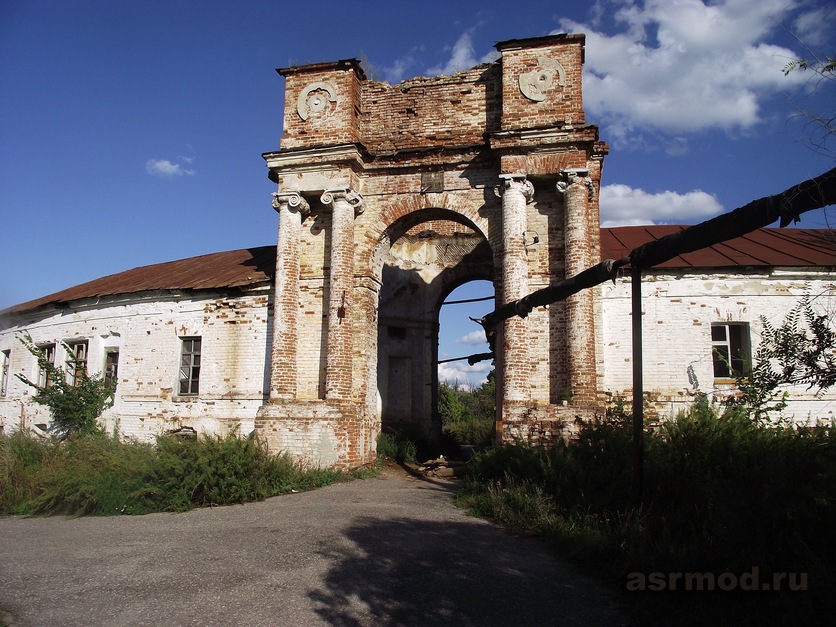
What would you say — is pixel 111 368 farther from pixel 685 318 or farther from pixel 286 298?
pixel 685 318

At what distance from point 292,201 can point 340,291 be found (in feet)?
7.49

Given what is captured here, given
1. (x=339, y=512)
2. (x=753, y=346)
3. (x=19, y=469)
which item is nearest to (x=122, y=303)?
(x=19, y=469)

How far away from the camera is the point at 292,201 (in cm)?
1362

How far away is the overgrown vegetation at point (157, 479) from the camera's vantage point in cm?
1042

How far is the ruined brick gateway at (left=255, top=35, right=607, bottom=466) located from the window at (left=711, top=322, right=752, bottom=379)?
2.46 m

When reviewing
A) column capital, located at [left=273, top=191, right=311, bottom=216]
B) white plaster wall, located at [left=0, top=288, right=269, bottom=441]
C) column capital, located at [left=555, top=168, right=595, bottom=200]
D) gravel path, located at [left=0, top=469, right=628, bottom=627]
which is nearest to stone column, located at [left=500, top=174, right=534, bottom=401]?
column capital, located at [left=555, top=168, right=595, bottom=200]

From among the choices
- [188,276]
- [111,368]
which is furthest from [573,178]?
[111,368]

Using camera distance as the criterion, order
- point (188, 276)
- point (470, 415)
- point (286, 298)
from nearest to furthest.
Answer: point (286, 298)
point (188, 276)
point (470, 415)

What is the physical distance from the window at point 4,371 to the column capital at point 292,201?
12442mm

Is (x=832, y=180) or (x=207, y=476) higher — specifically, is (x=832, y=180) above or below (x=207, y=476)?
above

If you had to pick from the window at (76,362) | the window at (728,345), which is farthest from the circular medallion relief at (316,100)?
the window at (728,345)

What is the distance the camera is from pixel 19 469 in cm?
1212

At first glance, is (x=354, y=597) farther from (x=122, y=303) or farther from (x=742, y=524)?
(x=122, y=303)

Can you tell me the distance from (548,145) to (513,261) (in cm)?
→ 243
